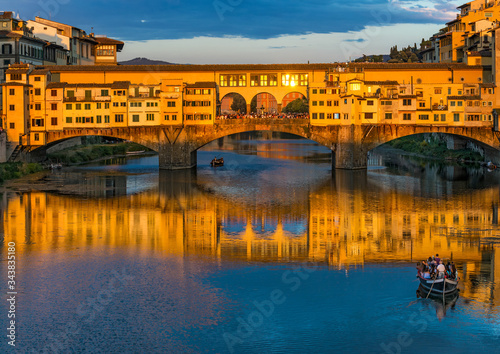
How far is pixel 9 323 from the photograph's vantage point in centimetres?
2519

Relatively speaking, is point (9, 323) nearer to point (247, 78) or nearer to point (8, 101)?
point (8, 101)

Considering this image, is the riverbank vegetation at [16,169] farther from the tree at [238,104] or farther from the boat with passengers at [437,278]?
the tree at [238,104]

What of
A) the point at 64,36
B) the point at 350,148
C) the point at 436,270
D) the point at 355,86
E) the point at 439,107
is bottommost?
the point at 436,270

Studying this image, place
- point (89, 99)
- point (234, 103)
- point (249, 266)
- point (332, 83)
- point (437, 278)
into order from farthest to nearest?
point (234, 103) → point (332, 83) → point (89, 99) → point (249, 266) → point (437, 278)

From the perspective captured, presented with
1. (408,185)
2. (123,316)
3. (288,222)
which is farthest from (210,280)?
(408,185)

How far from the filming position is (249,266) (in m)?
32.9

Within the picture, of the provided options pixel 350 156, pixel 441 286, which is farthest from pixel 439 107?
pixel 441 286

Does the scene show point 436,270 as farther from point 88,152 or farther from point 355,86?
point 88,152

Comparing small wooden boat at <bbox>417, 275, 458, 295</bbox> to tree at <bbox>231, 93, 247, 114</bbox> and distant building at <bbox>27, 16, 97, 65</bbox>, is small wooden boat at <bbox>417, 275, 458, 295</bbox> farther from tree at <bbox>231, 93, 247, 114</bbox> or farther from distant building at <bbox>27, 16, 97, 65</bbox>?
tree at <bbox>231, 93, 247, 114</bbox>

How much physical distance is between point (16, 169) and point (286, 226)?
3368 centimetres

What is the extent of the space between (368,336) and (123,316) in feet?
29.9

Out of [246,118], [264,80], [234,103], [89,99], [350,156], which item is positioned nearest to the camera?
[89,99]

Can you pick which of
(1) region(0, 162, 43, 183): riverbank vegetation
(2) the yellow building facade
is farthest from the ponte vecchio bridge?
(1) region(0, 162, 43, 183): riverbank vegetation

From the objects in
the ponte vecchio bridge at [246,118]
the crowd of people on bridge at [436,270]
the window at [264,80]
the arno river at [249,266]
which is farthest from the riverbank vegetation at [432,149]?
the crowd of people on bridge at [436,270]
